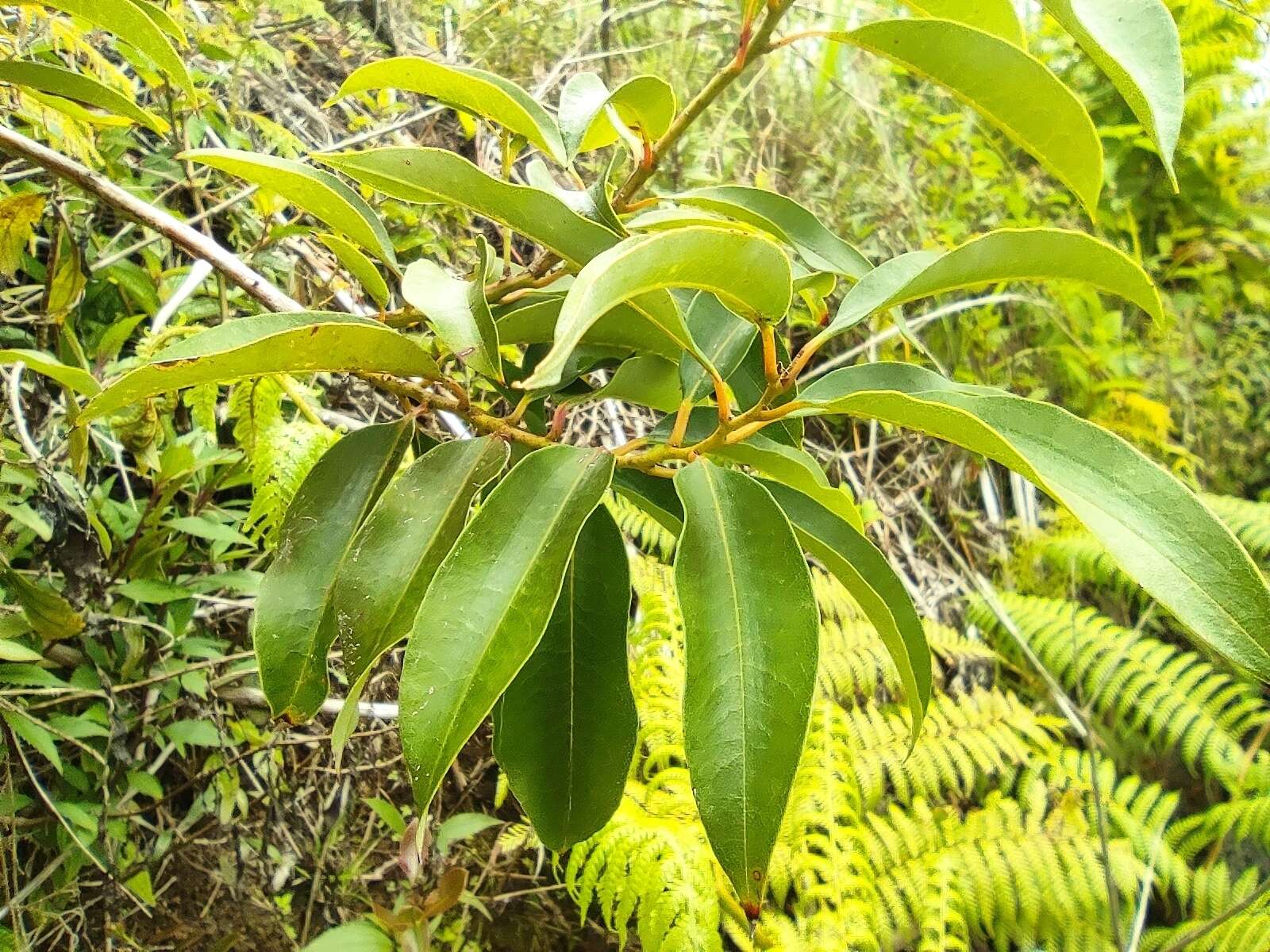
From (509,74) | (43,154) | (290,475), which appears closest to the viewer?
(43,154)

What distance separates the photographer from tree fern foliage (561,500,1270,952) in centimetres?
99

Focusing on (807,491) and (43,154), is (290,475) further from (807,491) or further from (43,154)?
(807,491)

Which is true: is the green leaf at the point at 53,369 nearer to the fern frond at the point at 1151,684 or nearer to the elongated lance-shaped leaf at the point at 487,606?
the elongated lance-shaped leaf at the point at 487,606

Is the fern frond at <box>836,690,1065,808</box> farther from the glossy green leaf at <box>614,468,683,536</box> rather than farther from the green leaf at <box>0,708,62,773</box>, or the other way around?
the green leaf at <box>0,708,62,773</box>

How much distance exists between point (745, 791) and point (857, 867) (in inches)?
36.6

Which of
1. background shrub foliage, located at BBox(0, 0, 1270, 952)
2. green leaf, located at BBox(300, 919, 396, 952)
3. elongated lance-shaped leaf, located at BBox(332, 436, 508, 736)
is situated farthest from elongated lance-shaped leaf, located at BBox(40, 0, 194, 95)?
green leaf, located at BBox(300, 919, 396, 952)

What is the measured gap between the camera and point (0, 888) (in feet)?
2.50

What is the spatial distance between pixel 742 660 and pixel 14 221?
71 centimetres

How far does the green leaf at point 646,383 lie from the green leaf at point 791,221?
124 millimetres

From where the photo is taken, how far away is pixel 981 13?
444 mm

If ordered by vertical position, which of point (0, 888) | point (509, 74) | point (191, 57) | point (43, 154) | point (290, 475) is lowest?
point (0, 888)

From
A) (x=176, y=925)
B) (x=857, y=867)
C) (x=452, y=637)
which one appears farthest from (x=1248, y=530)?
(x=176, y=925)

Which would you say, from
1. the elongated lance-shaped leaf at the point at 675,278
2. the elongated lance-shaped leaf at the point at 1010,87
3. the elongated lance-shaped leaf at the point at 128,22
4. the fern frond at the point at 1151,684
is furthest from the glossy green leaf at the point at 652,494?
the fern frond at the point at 1151,684

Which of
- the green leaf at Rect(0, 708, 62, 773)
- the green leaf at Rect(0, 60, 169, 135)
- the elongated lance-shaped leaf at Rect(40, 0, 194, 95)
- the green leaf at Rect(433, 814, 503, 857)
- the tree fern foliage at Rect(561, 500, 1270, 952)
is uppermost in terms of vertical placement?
the elongated lance-shaped leaf at Rect(40, 0, 194, 95)
